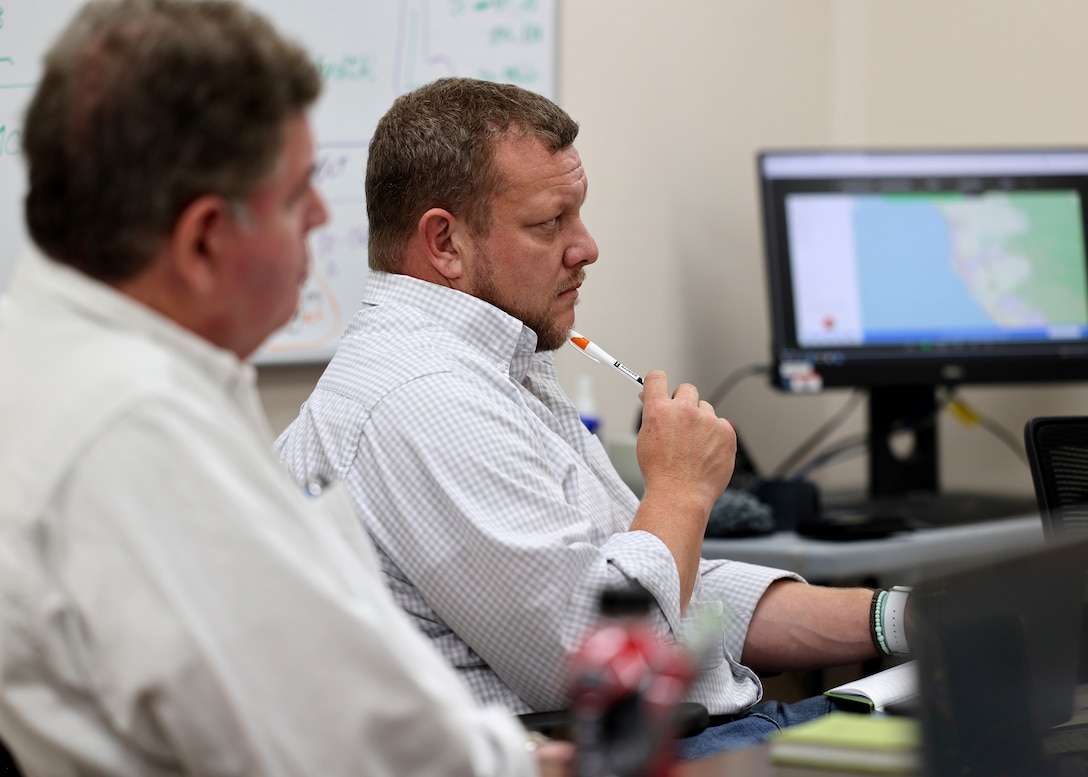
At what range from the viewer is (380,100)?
2045mm

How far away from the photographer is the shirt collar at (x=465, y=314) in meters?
1.42

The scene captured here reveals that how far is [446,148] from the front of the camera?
145 centimetres

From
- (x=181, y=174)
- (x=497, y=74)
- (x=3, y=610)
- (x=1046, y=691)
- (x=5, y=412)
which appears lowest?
(x=1046, y=691)

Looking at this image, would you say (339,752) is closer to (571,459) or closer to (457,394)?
(457,394)

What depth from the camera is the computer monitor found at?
2.49 metres

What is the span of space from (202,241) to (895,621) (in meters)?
0.99

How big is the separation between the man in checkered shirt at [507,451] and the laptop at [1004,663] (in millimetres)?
321

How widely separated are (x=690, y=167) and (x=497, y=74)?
0.62m

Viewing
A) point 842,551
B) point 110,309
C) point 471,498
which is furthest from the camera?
A: point 842,551

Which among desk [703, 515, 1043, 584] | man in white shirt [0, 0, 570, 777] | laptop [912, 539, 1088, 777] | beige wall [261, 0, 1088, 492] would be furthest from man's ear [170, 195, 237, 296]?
beige wall [261, 0, 1088, 492]

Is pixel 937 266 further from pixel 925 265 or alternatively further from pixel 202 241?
pixel 202 241

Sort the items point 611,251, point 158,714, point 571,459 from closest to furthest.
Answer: point 158,714, point 571,459, point 611,251

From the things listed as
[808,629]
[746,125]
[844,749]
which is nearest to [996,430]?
[746,125]

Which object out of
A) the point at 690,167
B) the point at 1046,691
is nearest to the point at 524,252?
the point at 1046,691
